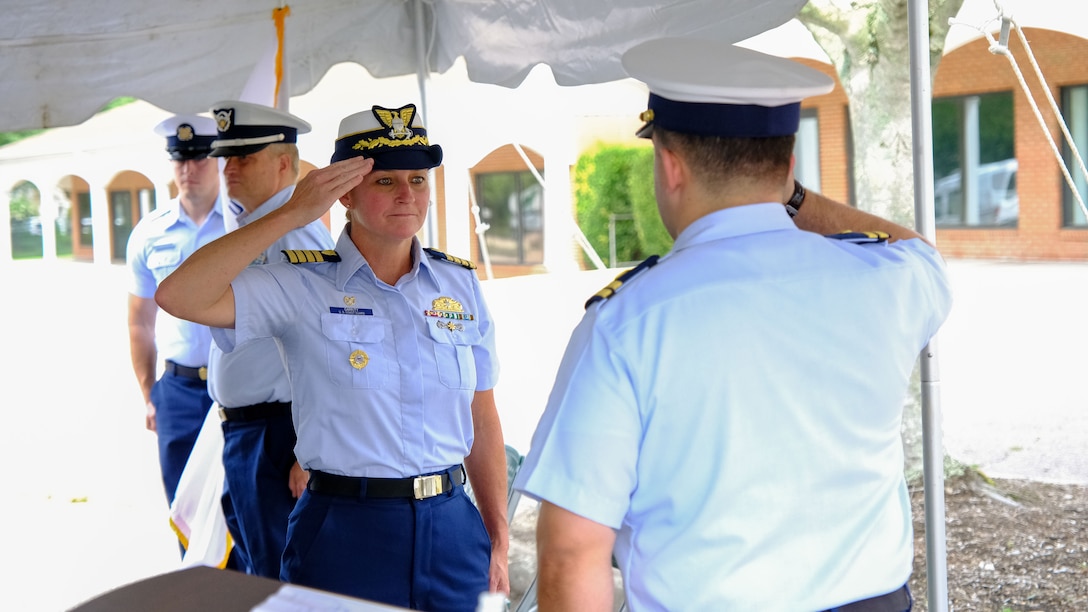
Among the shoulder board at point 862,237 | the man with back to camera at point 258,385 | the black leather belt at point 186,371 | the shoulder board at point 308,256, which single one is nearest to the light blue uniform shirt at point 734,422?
the shoulder board at point 862,237

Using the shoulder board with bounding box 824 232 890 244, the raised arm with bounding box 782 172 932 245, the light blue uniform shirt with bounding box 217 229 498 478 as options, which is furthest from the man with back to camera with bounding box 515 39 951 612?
the light blue uniform shirt with bounding box 217 229 498 478

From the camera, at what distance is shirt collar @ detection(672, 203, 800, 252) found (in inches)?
54.8

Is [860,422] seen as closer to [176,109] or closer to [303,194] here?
[303,194]

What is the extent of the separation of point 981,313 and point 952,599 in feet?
25.2

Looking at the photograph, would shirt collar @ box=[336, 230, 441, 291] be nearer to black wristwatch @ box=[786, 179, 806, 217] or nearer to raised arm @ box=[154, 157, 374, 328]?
raised arm @ box=[154, 157, 374, 328]

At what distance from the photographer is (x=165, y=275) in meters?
4.38

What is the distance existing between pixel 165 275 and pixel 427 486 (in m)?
2.35

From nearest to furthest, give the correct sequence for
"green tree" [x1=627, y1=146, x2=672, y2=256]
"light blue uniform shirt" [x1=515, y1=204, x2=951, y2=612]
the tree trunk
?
1. "light blue uniform shirt" [x1=515, y1=204, x2=951, y2=612]
2. the tree trunk
3. "green tree" [x1=627, y1=146, x2=672, y2=256]

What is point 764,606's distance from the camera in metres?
1.37

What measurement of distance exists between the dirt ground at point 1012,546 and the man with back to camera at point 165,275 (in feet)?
10.4

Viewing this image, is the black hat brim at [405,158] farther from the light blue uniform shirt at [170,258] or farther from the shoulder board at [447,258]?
the light blue uniform shirt at [170,258]

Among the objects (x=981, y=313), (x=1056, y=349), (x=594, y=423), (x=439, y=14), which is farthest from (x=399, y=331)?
(x=981, y=313)

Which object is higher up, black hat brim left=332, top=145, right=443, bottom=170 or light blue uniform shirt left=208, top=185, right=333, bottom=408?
black hat brim left=332, top=145, right=443, bottom=170

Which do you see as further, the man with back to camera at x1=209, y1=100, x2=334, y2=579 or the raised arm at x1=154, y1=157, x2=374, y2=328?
the man with back to camera at x1=209, y1=100, x2=334, y2=579
